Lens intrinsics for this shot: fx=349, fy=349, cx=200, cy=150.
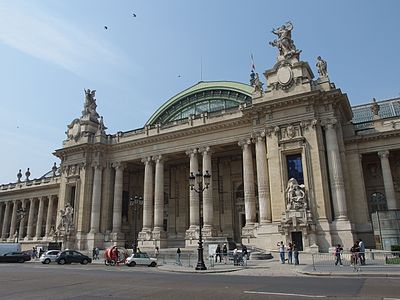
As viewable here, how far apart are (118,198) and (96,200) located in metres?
3.10

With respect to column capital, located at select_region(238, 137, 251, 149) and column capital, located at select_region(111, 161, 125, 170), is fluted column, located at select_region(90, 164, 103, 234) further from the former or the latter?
column capital, located at select_region(238, 137, 251, 149)

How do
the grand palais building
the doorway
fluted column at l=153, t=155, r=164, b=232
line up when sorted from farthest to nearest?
fluted column at l=153, t=155, r=164, b=232 → the grand palais building → the doorway

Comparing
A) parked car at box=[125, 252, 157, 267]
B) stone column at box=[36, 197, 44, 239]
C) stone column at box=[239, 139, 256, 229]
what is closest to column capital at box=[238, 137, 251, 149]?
stone column at box=[239, 139, 256, 229]

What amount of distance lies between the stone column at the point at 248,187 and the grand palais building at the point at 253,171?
119 mm

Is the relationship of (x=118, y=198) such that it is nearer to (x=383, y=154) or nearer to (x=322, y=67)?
(x=322, y=67)

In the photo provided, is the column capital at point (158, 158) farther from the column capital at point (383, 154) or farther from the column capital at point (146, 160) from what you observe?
the column capital at point (383, 154)

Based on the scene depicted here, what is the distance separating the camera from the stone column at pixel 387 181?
34.9m

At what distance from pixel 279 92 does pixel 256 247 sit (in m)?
16.2

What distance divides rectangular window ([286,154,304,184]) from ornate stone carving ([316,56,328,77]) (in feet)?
30.0

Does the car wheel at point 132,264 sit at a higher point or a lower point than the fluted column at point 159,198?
lower

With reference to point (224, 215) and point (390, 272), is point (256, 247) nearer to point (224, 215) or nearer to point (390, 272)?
point (224, 215)

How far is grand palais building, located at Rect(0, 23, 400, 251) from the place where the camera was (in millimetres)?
33312

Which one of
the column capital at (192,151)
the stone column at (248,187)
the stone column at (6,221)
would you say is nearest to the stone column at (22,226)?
the stone column at (6,221)

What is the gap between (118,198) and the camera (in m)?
48.1
